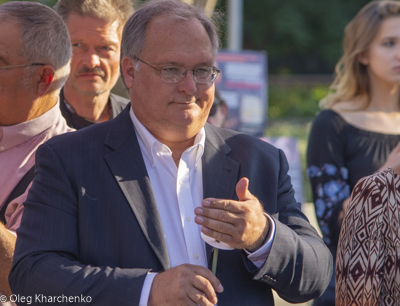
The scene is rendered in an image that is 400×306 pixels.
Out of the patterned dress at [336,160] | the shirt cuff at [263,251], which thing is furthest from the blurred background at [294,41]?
the shirt cuff at [263,251]

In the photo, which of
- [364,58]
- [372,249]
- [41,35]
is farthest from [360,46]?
[41,35]

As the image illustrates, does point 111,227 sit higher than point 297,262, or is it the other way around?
point 111,227

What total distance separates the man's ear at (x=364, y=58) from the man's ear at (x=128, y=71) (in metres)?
2.15

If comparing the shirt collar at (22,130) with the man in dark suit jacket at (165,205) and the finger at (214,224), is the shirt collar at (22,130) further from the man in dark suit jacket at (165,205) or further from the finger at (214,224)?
the finger at (214,224)

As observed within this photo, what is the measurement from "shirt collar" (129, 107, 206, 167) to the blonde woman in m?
1.43

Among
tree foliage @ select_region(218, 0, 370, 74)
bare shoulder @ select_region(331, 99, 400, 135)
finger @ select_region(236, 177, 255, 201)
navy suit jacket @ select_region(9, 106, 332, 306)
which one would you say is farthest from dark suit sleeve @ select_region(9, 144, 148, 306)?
tree foliage @ select_region(218, 0, 370, 74)

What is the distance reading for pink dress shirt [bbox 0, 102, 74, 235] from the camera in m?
2.69

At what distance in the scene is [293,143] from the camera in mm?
8656

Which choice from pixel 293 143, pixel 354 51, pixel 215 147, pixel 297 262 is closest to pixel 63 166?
pixel 215 147

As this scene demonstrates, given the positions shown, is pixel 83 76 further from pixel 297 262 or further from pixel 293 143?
pixel 293 143

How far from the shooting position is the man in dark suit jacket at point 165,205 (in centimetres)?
222

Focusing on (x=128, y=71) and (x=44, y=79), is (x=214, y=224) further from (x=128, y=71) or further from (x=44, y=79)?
(x=44, y=79)

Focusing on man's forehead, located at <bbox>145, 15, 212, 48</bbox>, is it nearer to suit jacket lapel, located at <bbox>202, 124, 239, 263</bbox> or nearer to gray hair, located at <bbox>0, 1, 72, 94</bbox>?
suit jacket lapel, located at <bbox>202, 124, 239, 263</bbox>

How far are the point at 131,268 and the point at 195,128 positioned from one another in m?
0.69
